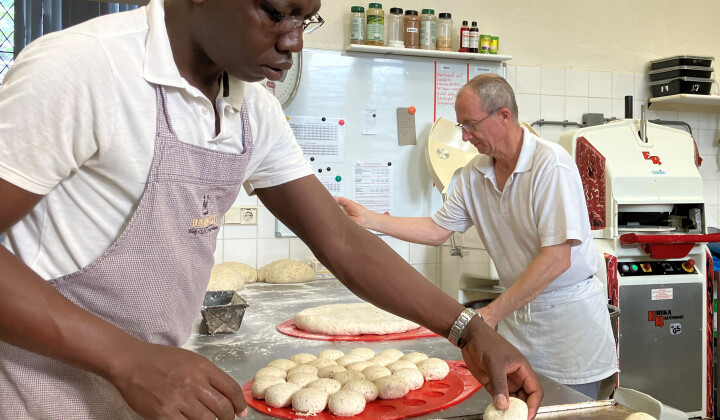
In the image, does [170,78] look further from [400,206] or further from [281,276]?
[400,206]

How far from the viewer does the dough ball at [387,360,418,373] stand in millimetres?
1533

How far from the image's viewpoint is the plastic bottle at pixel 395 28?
11.8 feet

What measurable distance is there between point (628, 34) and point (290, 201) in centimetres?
371

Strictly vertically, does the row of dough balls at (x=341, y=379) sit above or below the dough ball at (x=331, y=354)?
above

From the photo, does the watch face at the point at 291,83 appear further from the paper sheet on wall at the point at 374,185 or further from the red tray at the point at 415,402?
the red tray at the point at 415,402

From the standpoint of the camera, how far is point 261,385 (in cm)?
140

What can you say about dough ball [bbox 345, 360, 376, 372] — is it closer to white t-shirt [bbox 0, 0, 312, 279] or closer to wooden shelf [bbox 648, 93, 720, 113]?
white t-shirt [bbox 0, 0, 312, 279]

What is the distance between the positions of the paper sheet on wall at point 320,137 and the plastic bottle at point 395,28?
53 cm

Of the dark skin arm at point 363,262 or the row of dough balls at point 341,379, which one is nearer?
the dark skin arm at point 363,262

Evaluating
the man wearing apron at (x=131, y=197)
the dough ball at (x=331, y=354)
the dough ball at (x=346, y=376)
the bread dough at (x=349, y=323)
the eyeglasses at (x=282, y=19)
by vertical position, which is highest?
the eyeglasses at (x=282, y=19)

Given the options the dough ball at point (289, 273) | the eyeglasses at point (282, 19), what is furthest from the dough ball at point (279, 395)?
the dough ball at point (289, 273)

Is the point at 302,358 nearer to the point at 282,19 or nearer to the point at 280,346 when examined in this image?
the point at 280,346

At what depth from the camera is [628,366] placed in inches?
125

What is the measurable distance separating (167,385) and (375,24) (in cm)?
306
